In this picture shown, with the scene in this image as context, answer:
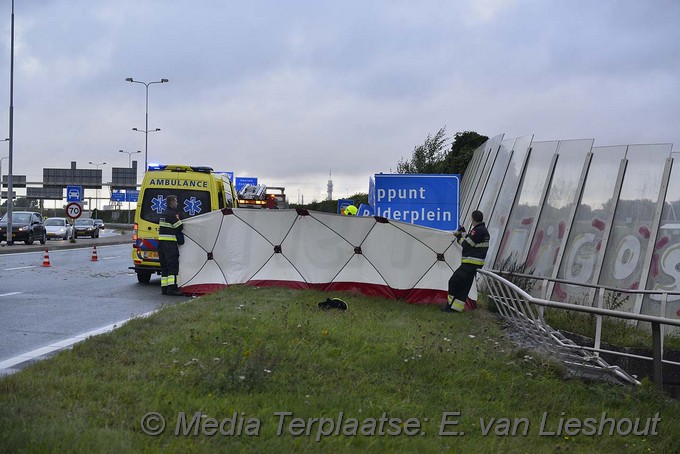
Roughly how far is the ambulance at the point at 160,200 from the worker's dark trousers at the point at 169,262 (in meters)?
2.47

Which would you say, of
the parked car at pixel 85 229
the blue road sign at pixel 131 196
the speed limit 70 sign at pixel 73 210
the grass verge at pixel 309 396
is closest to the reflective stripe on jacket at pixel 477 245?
the grass verge at pixel 309 396

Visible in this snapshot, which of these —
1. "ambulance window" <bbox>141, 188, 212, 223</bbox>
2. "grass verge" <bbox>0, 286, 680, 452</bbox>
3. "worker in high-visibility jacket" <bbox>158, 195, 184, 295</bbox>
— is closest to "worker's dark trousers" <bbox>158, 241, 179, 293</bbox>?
"worker in high-visibility jacket" <bbox>158, 195, 184, 295</bbox>

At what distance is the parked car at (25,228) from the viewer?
114ft

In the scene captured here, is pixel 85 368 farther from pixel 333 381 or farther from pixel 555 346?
pixel 555 346

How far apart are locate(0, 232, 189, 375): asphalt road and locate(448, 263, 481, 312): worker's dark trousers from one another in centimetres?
494

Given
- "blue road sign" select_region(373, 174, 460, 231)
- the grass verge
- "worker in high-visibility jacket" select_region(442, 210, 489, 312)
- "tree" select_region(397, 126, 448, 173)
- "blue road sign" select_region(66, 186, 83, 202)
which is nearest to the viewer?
the grass verge

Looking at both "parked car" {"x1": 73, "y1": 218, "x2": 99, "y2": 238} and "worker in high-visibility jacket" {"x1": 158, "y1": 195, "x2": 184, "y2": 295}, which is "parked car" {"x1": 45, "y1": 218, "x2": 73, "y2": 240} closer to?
"parked car" {"x1": 73, "y1": 218, "x2": 99, "y2": 238}

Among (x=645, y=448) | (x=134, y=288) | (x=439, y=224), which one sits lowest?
(x=134, y=288)

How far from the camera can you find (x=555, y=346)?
27.2ft

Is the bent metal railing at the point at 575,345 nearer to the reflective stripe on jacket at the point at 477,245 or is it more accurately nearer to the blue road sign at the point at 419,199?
the reflective stripe on jacket at the point at 477,245

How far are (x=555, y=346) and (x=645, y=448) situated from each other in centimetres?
235

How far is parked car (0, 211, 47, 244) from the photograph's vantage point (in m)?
34.7

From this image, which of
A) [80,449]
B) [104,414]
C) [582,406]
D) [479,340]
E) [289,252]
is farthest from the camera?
[289,252]

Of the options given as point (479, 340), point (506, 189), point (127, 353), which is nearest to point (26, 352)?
point (127, 353)
